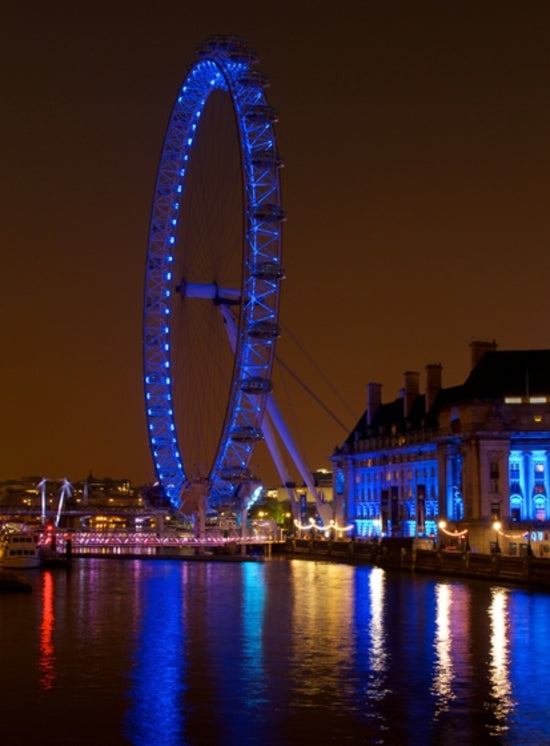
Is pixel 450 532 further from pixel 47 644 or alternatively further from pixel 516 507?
pixel 47 644

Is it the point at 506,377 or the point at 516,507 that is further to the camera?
the point at 506,377

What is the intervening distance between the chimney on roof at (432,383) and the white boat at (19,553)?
120 ft

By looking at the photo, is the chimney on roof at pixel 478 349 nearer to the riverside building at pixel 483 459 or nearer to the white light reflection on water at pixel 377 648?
the riverside building at pixel 483 459

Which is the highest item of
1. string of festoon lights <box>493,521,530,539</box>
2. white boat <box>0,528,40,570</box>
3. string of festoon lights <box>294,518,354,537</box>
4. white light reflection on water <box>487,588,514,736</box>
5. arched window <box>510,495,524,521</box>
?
arched window <box>510,495,524,521</box>

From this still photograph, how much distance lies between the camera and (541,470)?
271ft

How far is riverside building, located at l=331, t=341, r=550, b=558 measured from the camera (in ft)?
263

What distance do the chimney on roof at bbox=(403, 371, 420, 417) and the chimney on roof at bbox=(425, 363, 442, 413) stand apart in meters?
4.04

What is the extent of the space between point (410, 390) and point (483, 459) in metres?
21.1

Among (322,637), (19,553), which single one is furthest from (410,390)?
(322,637)

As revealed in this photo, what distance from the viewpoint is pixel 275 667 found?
93.3 ft

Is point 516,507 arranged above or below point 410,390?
below

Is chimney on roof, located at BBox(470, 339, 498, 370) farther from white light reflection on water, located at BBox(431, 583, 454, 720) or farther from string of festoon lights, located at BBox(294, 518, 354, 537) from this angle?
white light reflection on water, located at BBox(431, 583, 454, 720)

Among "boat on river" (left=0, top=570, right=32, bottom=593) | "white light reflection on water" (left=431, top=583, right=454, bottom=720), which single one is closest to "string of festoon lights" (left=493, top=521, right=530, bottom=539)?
"white light reflection on water" (left=431, top=583, right=454, bottom=720)

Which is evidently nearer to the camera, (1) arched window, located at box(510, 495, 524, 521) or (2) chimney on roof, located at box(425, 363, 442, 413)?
(1) arched window, located at box(510, 495, 524, 521)
